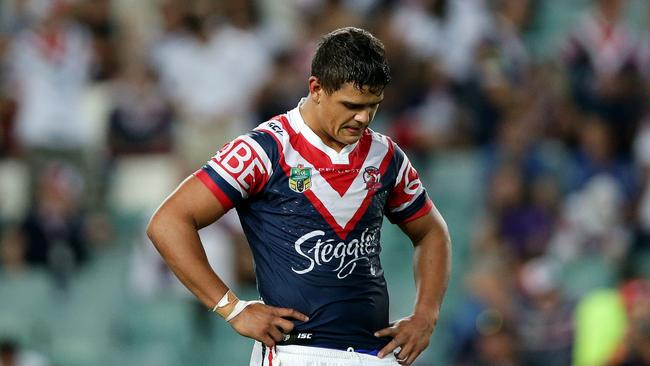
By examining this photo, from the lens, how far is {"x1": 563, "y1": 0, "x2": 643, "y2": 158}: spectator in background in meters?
10.5

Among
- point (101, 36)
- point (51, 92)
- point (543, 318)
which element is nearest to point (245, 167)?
point (543, 318)

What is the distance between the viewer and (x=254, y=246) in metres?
4.64

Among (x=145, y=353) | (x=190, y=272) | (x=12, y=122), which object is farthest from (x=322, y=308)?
(x=12, y=122)

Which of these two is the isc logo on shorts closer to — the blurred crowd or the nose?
the nose

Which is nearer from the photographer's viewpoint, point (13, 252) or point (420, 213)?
point (420, 213)

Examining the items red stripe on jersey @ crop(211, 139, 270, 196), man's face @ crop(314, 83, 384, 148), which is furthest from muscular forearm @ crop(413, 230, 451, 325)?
red stripe on jersey @ crop(211, 139, 270, 196)

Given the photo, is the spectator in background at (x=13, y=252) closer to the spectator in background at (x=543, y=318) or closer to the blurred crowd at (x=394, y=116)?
the blurred crowd at (x=394, y=116)

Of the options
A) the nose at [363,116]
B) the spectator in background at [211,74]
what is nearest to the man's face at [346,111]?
the nose at [363,116]

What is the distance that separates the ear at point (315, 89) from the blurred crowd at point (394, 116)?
5030 millimetres

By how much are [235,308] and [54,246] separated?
703cm

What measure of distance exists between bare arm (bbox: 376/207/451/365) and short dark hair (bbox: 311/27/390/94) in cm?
79

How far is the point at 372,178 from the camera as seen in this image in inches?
182

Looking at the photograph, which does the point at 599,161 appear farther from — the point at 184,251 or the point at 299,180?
the point at 184,251

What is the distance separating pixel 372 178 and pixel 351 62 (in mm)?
501
